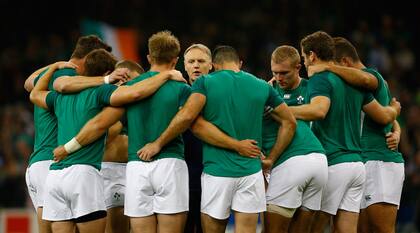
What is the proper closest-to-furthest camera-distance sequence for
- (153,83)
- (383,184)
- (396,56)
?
(153,83), (383,184), (396,56)

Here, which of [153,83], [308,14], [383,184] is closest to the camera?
[153,83]

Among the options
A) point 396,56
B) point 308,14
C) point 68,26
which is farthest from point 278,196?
point 68,26

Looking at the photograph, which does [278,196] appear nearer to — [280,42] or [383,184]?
[383,184]

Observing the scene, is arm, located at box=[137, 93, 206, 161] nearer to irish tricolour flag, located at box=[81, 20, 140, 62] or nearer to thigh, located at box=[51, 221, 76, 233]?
thigh, located at box=[51, 221, 76, 233]

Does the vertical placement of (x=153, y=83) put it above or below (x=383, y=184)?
above

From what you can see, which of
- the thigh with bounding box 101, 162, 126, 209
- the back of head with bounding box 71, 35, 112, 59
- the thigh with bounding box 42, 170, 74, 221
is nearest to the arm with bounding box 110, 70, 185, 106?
the thigh with bounding box 42, 170, 74, 221

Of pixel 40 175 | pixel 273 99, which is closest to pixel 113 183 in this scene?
pixel 40 175

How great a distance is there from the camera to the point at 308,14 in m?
19.0

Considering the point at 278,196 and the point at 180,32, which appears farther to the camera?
the point at 180,32

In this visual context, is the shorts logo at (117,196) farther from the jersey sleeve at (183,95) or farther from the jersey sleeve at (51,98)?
the jersey sleeve at (183,95)

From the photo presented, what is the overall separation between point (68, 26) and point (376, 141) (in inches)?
466

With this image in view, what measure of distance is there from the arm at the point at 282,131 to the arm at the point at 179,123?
76 cm

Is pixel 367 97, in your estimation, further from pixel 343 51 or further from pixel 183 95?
pixel 183 95

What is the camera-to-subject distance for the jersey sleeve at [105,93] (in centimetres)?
830
